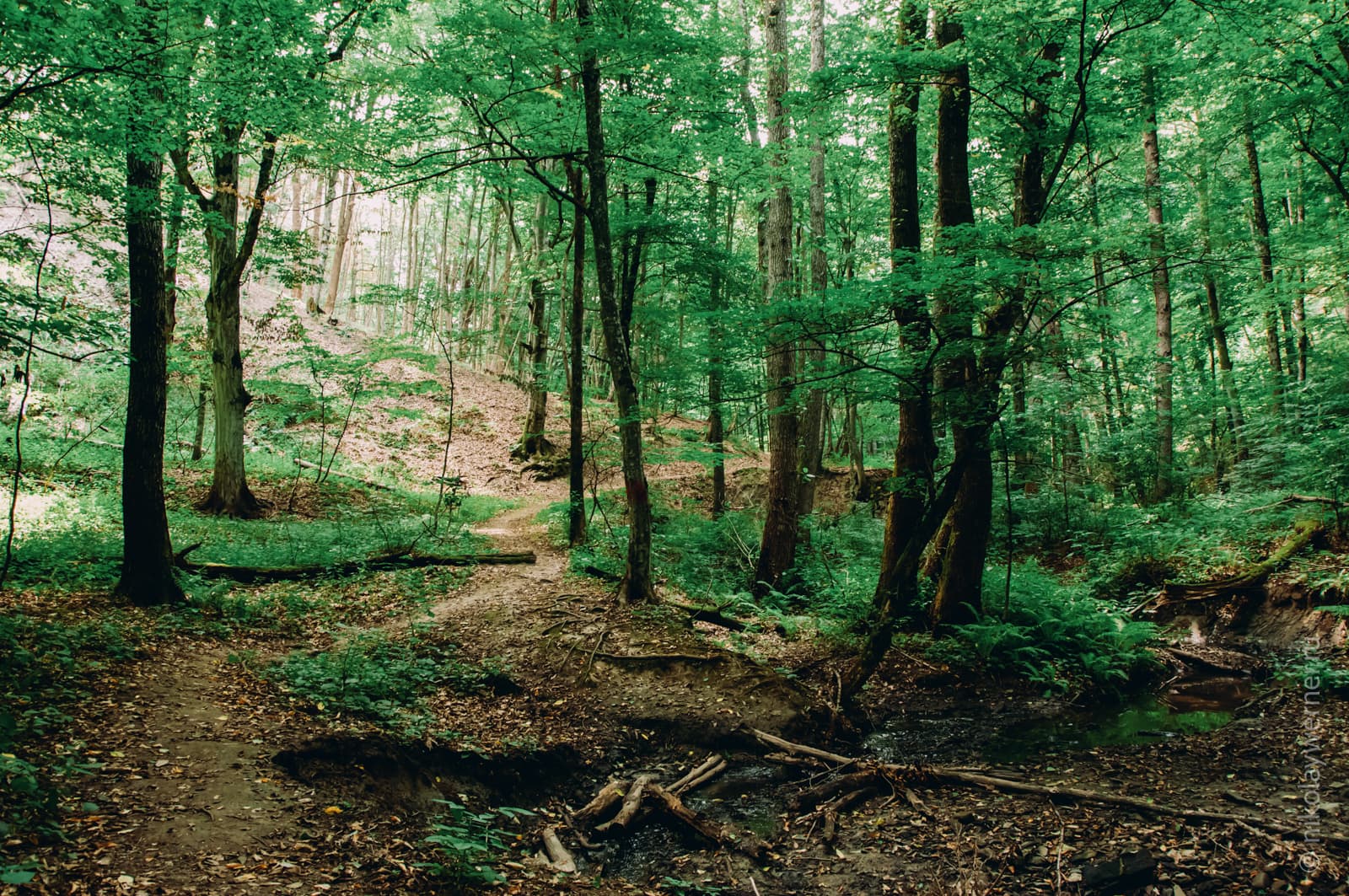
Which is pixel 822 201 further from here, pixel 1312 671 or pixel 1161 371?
pixel 1312 671

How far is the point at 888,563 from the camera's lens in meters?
8.74

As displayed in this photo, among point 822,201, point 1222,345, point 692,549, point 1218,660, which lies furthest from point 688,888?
point 1222,345

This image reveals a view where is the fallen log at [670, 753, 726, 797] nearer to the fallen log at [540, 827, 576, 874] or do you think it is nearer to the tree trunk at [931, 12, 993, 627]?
the fallen log at [540, 827, 576, 874]

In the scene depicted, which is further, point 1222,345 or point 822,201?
point 1222,345

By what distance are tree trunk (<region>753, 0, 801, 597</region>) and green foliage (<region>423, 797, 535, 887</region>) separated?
21.6 feet

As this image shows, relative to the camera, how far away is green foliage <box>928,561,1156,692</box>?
7617 mm

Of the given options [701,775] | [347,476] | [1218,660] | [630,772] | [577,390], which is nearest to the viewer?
[701,775]

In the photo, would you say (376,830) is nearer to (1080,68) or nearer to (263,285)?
(1080,68)

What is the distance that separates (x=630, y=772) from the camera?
5.75 m

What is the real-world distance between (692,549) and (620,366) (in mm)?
5339

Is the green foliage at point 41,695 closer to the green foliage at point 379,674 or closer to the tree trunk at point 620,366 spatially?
the green foliage at point 379,674

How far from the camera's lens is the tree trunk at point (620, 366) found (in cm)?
838

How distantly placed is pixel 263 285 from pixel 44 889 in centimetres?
4161

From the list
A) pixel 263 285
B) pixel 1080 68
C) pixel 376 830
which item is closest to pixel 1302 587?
pixel 1080 68
